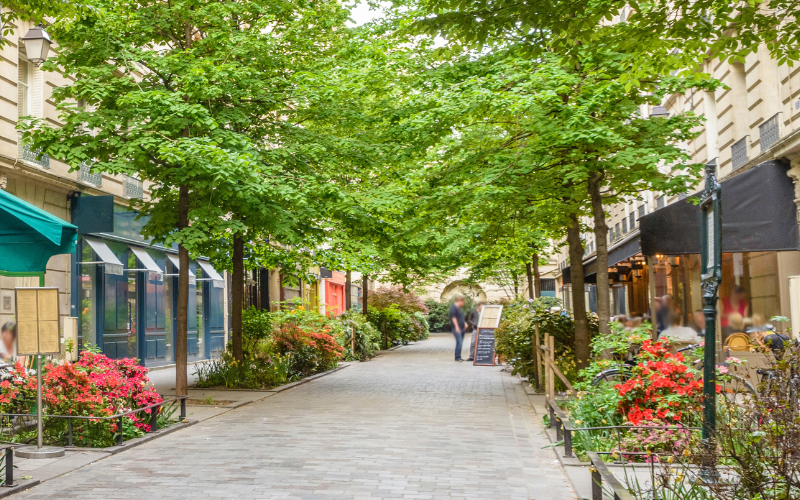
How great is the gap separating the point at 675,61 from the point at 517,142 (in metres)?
6.41

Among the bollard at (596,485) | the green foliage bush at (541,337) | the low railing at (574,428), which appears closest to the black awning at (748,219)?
the green foliage bush at (541,337)

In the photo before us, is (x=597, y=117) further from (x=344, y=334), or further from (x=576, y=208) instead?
(x=344, y=334)

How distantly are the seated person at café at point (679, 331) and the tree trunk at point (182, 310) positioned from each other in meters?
7.76

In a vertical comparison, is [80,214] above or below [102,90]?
below

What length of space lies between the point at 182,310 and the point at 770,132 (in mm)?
11519

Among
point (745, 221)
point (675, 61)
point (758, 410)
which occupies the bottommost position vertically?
point (758, 410)

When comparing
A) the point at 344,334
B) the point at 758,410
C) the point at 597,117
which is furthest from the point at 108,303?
the point at 758,410

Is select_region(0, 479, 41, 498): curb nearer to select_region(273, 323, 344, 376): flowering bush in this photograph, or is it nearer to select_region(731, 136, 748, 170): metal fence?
select_region(273, 323, 344, 376): flowering bush

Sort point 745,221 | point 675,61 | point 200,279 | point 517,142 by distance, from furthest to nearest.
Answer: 1. point 200,279
2. point 517,142
3. point 745,221
4. point 675,61

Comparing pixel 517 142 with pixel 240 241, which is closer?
pixel 517 142

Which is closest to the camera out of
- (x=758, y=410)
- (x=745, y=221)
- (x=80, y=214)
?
(x=758, y=410)

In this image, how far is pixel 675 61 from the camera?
23.4ft

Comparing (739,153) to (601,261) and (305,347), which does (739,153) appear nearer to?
(601,261)

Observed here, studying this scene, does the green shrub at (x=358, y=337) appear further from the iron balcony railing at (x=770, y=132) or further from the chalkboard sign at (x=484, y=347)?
the iron balcony railing at (x=770, y=132)
